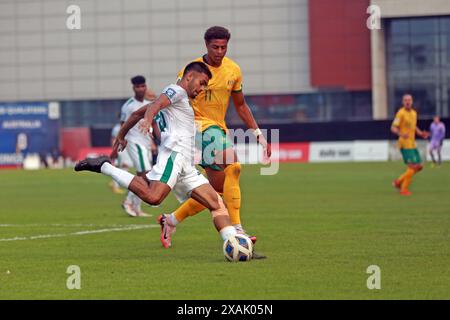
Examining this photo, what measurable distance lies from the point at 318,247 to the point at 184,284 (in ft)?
12.4

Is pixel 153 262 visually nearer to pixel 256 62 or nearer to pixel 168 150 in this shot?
pixel 168 150

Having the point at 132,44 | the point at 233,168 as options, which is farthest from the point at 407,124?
the point at 132,44

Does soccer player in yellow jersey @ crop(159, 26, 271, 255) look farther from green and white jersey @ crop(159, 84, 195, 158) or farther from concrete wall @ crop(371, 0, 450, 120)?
concrete wall @ crop(371, 0, 450, 120)

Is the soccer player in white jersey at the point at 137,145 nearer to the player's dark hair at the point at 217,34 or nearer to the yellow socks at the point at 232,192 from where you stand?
the yellow socks at the point at 232,192

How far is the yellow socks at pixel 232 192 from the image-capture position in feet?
44.8

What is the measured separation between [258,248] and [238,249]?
176cm

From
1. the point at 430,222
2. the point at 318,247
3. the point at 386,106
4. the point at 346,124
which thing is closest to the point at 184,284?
the point at 318,247

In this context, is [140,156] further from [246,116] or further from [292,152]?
[292,152]

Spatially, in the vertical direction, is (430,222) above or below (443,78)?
below

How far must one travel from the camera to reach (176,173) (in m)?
12.7

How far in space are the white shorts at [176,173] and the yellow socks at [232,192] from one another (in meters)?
0.77

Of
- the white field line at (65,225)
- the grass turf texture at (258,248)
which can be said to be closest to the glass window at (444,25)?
the grass turf texture at (258,248)

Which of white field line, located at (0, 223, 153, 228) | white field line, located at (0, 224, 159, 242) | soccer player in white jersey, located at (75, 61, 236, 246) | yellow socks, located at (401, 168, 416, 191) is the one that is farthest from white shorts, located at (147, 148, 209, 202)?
yellow socks, located at (401, 168, 416, 191)

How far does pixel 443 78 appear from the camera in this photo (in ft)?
255
